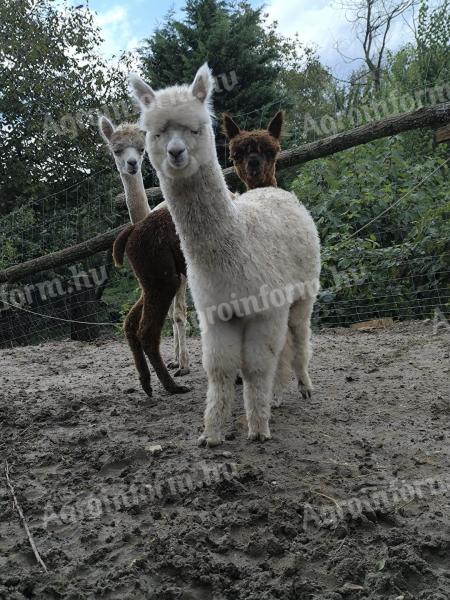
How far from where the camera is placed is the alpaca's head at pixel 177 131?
3.13m

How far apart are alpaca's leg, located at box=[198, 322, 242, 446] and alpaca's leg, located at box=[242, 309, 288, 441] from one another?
0.24 feet

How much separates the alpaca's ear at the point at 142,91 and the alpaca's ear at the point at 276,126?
70.3 inches

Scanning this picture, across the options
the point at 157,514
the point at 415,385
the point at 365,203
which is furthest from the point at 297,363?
the point at 365,203

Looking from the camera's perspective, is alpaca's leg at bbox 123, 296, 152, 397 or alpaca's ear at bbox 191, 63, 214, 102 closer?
alpaca's ear at bbox 191, 63, 214, 102

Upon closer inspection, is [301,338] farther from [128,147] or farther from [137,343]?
[128,147]

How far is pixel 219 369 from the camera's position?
3477 millimetres

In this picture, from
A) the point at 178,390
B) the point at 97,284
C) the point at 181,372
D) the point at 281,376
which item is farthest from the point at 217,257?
Answer: the point at 97,284

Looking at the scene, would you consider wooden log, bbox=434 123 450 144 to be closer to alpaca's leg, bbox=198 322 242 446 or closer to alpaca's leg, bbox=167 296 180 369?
alpaca's leg, bbox=167 296 180 369

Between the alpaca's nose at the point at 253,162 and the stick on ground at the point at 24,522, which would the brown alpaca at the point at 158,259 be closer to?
the alpaca's nose at the point at 253,162

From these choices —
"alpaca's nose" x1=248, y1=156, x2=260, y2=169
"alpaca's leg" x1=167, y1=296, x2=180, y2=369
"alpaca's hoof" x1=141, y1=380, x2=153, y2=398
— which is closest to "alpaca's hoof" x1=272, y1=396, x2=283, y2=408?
"alpaca's hoof" x1=141, y1=380, x2=153, y2=398

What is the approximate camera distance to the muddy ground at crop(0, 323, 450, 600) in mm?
2271

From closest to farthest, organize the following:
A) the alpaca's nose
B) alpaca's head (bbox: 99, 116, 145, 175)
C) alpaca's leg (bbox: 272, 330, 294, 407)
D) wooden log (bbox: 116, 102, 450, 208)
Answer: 1. alpaca's leg (bbox: 272, 330, 294, 407)
2. the alpaca's nose
3. alpaca's head (bbox: 99, 116, 145, 175)
4. wooden log (bbox: 116, 102, 450, 208)

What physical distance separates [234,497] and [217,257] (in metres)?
1.33

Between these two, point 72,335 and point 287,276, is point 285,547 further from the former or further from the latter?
point 72,335
